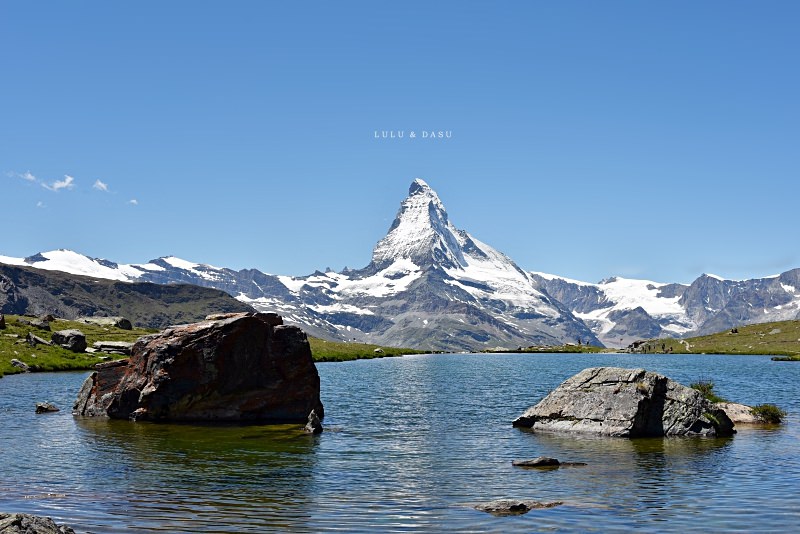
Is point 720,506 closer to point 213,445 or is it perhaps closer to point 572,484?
point 572,484

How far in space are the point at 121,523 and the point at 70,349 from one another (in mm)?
109001

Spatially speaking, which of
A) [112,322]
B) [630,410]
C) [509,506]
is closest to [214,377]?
[630,410]

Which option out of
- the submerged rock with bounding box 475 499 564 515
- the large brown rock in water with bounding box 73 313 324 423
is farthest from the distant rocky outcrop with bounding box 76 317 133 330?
the submerged rock with bounding box 475 499 564 515

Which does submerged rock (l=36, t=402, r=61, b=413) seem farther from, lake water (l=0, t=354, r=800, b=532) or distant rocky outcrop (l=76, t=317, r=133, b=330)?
distant rocky outcrop (l=76, t=317, r=133, b=330)

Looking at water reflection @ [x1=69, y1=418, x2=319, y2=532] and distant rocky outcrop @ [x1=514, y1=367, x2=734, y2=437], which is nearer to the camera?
water reflection @ [x1=69, y1=418, x2=319, y2=532]

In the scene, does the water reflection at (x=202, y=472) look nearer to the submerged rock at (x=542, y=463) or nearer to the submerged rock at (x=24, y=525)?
the submerged rock at (x=24, y=525)

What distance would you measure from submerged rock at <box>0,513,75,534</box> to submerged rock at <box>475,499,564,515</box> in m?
14.4

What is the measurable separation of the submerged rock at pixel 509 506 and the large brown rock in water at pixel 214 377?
108ft

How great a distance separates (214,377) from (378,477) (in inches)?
1017

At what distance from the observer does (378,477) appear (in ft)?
112

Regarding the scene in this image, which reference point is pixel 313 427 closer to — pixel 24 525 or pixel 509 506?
pixel 509 506

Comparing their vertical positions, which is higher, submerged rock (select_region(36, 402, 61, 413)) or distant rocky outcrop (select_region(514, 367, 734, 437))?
distant rocky outcrop (select_region(514, 367, 734, 437))

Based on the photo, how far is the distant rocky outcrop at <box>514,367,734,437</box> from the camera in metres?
47.4

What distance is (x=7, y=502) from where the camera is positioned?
27266 mm
